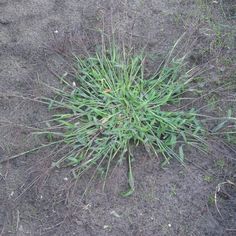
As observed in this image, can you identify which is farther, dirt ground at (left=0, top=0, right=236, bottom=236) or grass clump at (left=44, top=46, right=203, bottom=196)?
grass clump at (left=44, top=46, right=203, bottom=196)

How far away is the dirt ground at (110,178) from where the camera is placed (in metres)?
2.09

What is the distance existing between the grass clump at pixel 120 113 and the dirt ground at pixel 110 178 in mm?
84

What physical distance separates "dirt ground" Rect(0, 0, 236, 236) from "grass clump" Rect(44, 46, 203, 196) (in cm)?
8

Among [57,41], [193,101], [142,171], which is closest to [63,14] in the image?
[57,41]

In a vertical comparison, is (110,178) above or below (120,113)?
below

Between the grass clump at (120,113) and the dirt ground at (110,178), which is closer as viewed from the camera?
the dirt ground at (110,178)

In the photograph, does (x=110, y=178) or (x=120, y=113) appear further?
(x=120, y=113)

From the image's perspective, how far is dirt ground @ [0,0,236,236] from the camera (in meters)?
2.09

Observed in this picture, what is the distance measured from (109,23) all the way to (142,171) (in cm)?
111

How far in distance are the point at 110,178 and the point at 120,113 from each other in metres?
0.37

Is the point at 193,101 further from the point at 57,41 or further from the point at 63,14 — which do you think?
the point at 63,14

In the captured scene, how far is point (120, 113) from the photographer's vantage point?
2404 mm

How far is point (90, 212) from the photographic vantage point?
213cm

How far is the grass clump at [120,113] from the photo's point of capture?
229 centimetres
